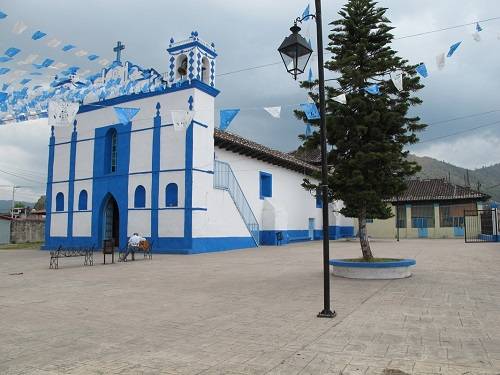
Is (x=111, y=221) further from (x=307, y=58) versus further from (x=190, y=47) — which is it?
(x=307, y=58)

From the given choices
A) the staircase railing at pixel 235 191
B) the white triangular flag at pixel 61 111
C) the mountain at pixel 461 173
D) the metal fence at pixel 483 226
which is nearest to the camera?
the white triangular flag at pixel 61 111

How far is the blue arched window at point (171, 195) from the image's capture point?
63.3 ft

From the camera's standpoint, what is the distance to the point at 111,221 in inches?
885

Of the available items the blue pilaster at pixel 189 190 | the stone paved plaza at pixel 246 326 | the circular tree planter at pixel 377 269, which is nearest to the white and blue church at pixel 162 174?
the blue pilaster at pixel 189 190

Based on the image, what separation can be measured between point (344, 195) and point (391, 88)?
9.84 feet

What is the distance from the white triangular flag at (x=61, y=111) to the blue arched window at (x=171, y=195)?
6.09 m

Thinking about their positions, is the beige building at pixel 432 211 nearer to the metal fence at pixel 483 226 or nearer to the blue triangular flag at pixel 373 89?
the metal fence at pixel 483 226

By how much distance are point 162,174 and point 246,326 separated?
14482mm

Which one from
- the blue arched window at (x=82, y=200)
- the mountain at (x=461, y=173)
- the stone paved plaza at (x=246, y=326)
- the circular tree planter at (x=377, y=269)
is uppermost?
the mountain at (x=461, y=173)

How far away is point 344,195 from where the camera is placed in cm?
1103

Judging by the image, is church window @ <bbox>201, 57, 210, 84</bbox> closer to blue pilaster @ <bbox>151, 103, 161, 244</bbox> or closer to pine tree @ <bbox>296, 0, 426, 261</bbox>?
blue pilaster @ <bbox>151, 103, 161, 244</bbox>

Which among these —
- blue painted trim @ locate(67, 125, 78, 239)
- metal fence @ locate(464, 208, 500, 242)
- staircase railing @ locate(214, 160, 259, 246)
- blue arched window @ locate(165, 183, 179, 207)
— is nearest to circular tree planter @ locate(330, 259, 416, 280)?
blue arched window @ locate(165, 183, 179, 207)

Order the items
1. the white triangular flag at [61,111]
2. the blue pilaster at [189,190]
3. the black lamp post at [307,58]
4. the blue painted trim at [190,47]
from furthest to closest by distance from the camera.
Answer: the blue painted trim at [190,47], the blue pilaster at [189,190], the white triangular flag at [61,111], the black lamp post at [307,58]

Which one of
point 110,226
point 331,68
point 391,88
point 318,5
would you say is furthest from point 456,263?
point 110,226
